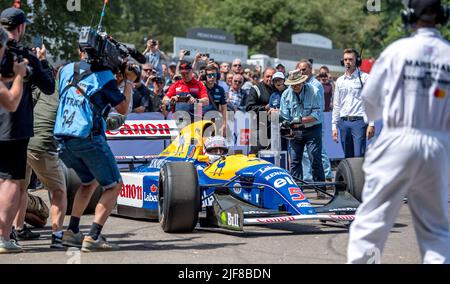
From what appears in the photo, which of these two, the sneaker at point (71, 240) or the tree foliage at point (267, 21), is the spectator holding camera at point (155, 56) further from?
the tree foliage at point (267, 21)

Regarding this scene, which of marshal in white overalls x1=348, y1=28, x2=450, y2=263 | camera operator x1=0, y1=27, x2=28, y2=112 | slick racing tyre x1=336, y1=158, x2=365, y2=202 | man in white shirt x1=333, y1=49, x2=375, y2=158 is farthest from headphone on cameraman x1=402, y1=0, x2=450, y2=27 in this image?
man in white shirt x1=333, y1=49, x2=375, y2=158

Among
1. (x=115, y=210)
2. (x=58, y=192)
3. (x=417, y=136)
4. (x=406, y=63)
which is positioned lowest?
(x=115, y=210)

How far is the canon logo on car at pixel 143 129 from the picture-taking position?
12578mm

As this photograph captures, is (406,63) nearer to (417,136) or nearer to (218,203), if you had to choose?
(417,136)

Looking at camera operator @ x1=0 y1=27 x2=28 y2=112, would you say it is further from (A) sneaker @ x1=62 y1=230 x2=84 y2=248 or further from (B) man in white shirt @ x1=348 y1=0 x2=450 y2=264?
(B) man in white shirt @ x1=348 y1=0 x2=450 y2=264

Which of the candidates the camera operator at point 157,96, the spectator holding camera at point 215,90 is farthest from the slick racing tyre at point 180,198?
the camera operator at point 157,96

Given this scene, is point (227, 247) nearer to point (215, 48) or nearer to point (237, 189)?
point (237, 189)

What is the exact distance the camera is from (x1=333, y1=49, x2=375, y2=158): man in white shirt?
12.6 meters

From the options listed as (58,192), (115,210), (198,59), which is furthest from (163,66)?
(58,192)

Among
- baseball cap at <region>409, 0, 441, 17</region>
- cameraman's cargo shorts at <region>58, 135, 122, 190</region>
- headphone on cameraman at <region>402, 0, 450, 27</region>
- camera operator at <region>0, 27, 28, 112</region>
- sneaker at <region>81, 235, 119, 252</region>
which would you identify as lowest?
sneaker at <region>81, 235, 119, 252</region>

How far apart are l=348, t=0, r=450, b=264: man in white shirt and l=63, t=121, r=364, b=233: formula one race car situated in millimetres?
3335

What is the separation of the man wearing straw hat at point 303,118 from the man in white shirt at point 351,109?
1.12 feet

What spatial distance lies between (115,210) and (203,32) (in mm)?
33048
